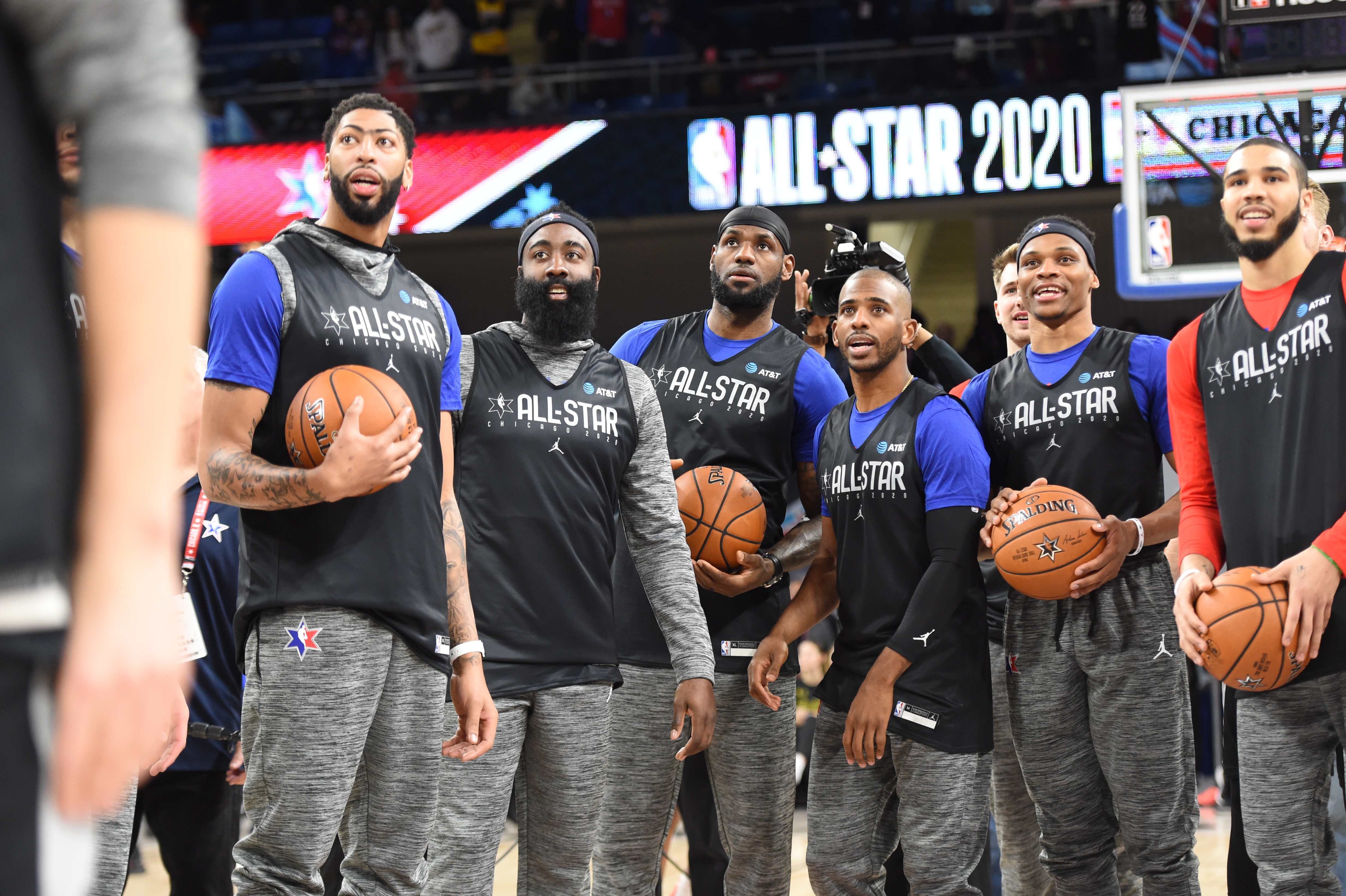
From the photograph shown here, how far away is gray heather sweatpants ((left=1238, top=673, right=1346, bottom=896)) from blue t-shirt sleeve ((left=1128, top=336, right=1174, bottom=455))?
3.34 feet

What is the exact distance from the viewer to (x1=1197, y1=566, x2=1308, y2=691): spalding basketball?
306cm

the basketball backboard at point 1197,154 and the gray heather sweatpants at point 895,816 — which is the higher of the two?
the basketball backboard at point 1197,154

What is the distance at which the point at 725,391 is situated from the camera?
4.27m

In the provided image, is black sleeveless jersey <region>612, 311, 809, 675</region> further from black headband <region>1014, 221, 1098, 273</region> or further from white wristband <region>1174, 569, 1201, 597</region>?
white wristband <region>1174, 569, 1201, 597</region>

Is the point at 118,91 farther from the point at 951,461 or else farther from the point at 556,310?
the point at 951,461

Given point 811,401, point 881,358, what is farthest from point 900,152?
point 881,358

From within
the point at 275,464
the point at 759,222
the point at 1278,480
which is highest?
the point at 759,222

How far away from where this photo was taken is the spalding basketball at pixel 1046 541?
3.67 metres

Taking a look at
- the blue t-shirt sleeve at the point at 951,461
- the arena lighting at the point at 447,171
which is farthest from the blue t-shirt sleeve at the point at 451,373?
the arena lighting at the point at 447,171

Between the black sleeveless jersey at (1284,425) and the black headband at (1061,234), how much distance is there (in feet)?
2.49

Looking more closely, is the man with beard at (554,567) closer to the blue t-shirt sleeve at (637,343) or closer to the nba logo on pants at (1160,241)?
the blue t-shirt sleeve at (637,343)

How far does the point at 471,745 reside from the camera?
3.03 m

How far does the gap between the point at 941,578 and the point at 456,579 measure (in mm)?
1509

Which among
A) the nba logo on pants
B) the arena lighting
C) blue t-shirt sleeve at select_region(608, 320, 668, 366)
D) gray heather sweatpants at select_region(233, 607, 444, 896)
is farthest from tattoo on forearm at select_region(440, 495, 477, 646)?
the arena lighting
